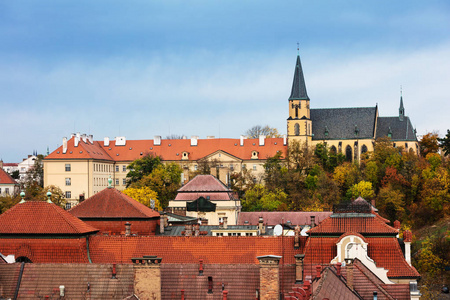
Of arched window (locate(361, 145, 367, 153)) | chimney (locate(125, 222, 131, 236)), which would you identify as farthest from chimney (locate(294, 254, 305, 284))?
arched window (locate(361, 145, 367, 153))

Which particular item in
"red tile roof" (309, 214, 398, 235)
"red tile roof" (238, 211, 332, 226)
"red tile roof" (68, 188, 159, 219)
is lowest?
"red tile roof" (238, 211, 332, 226)

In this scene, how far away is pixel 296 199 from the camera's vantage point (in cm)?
10275

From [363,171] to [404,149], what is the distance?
15.4 metres

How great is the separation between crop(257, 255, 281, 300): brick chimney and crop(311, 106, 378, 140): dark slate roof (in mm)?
100171

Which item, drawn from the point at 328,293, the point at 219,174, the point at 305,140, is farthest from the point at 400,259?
the point at 305,140

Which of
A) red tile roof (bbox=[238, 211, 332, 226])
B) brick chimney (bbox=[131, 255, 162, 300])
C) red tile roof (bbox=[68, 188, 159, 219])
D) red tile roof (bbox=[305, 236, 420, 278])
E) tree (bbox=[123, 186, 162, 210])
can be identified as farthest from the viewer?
tree (bbox=[123, 186, 162, 210])

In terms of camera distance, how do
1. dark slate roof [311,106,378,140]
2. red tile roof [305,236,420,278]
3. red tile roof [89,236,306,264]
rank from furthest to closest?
dark slate roof [311,106,378,140] < red tile roof [89,236,306,264] < red tile roof [305,236,420,278]

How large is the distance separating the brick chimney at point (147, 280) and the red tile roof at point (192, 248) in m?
10.7

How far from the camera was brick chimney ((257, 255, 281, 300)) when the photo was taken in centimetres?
2578

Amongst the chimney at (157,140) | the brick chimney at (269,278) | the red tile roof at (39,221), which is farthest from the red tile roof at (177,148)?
the brick chimney at (269,278)

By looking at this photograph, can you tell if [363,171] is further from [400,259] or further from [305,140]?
[400,259]

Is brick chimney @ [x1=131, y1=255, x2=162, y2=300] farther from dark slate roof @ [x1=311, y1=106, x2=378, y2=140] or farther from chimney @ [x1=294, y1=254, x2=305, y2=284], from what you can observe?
dark slate roof @ [x1=311, y1=106, x2=378, y2=140]

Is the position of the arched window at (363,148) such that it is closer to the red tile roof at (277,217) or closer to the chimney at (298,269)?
the red tile roof at (277,217)

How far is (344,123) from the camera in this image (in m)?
126
